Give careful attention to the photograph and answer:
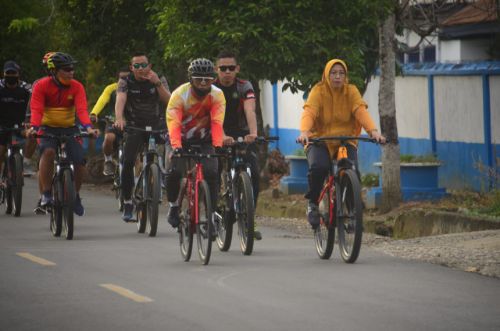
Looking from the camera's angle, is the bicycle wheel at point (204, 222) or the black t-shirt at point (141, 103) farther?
the black t-shirt at point (141, 103)

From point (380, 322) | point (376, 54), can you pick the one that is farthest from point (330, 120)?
point (376, 54)

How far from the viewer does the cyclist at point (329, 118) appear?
13312 mm

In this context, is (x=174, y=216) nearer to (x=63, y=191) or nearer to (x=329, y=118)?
(x=329, y=118)

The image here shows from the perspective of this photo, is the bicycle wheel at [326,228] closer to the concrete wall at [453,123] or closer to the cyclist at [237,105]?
the cyclist at [237,105]

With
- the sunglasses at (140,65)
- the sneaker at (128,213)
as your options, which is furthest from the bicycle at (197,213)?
the sunglasses at (140,65)

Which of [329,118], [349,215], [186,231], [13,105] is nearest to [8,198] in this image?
[13,105]

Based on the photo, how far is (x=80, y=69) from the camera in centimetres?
2962

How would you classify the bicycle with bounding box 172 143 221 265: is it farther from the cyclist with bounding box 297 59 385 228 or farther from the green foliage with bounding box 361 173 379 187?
the green foliage with bounding box 361 173 379 187

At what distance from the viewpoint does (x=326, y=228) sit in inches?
522

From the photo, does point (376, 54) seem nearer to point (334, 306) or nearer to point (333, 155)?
point (333, 155)

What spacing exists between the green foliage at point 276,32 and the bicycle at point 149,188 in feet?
9.96

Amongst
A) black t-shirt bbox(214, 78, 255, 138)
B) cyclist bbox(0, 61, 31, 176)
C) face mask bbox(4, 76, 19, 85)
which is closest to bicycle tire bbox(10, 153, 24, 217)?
cyclist bbox(0, 61, 31, 176)

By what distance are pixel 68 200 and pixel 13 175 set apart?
11.7 ft

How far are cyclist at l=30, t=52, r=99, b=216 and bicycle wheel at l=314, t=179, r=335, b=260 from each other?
320cm
